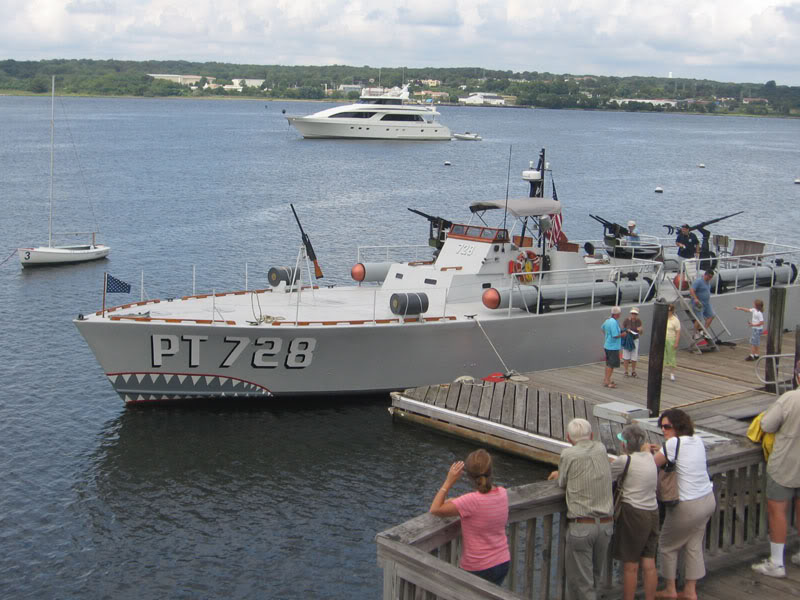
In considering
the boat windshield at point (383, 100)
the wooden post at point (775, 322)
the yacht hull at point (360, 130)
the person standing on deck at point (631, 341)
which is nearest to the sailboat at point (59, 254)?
the person standing on deck at point (631, 341)

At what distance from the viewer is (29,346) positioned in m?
25.2

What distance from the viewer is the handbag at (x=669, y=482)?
23.0ft

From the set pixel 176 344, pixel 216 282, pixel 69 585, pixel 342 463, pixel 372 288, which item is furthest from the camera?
pixel 216 282

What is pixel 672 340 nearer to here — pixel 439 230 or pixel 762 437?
pixel 439 230

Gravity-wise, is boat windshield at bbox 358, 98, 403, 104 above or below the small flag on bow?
above

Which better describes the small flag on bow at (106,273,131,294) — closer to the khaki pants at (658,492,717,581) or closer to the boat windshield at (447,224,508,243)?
the boat windshield at (447,224,508,243)

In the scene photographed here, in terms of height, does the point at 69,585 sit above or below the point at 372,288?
below

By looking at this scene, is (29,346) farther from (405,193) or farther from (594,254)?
(405,193)

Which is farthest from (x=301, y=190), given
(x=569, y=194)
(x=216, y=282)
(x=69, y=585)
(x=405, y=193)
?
(x=69, y=585)

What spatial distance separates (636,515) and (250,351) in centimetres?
1294

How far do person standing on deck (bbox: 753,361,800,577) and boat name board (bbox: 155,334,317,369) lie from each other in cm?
1250

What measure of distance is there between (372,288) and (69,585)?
11844mm

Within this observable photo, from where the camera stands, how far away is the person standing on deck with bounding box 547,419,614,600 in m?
6.69

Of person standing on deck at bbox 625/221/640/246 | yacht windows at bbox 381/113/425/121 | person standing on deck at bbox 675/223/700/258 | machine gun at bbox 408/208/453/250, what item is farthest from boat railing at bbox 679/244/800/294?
yacht windows at bbox 381/113/425/121
